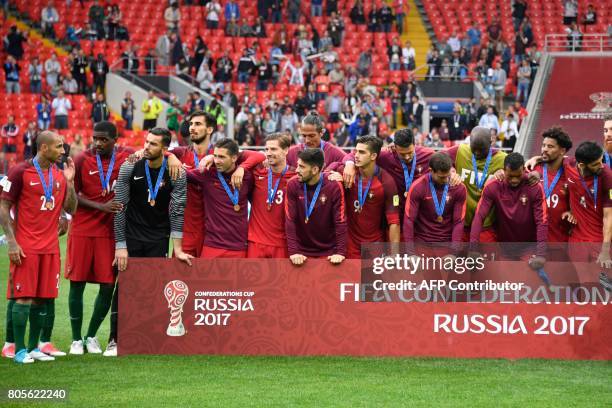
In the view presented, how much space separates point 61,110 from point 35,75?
2149 mm

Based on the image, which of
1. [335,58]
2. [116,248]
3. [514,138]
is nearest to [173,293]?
[116,248]

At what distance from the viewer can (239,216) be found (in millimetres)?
10141

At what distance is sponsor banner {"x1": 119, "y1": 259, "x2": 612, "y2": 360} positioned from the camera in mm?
9562

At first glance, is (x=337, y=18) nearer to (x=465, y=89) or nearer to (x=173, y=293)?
(x=465, y=89)

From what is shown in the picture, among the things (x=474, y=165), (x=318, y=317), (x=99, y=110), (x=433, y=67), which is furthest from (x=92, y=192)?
(x=433, y=67)

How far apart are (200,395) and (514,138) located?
22.0 m

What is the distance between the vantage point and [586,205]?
1023cm

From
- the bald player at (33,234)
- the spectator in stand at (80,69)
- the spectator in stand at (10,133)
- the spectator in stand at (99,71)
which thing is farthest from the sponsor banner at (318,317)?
the spectator in stand at (99,71)

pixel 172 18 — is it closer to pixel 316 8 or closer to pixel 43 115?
pixel 316 8

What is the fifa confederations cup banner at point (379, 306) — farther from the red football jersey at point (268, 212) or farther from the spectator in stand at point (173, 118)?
the spectator in stand at point (173, 118)

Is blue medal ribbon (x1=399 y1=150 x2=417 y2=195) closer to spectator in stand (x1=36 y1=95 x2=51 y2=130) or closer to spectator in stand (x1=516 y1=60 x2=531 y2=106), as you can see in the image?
spectator in stand (x1=36 y1=95 x2=51 y2=130)

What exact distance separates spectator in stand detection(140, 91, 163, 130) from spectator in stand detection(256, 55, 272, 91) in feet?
12.5

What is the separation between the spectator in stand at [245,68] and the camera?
31781mm

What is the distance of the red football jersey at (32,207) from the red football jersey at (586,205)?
4.85 m
